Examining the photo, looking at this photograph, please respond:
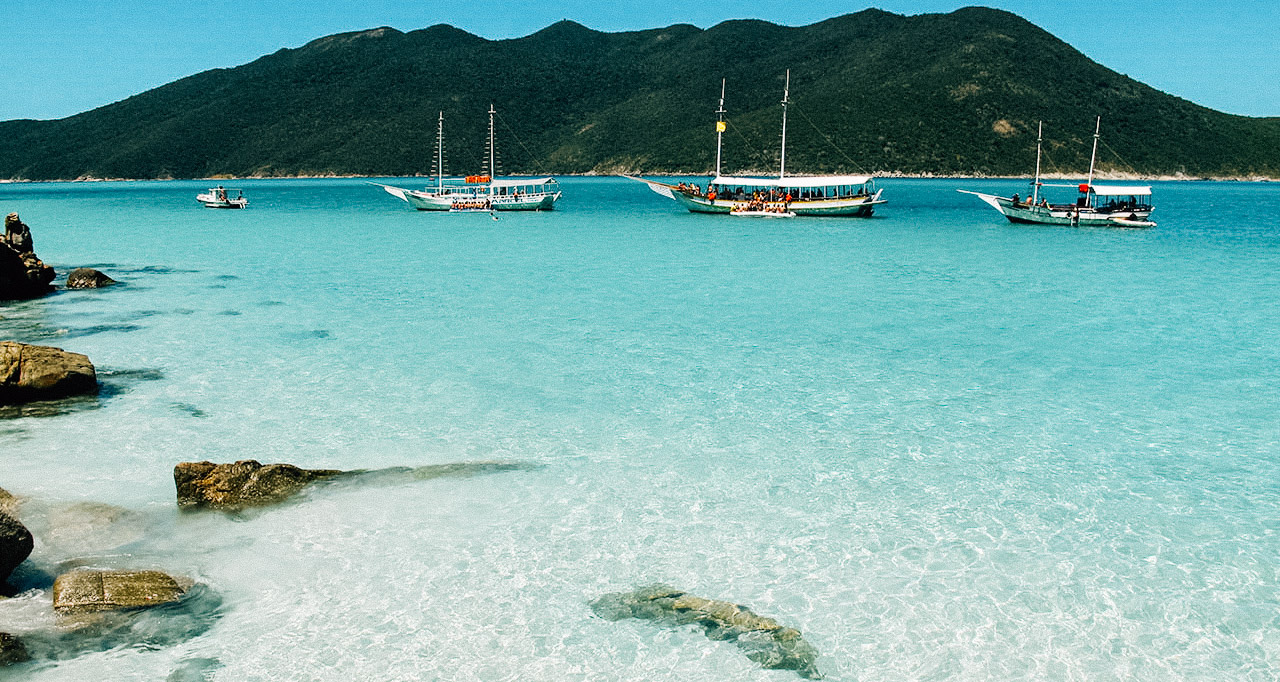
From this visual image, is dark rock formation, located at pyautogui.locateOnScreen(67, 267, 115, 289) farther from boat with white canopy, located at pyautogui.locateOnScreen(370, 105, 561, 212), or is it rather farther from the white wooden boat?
the white wooden boat

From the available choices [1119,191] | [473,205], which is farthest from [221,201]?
[1119,191]

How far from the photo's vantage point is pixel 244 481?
923 cm

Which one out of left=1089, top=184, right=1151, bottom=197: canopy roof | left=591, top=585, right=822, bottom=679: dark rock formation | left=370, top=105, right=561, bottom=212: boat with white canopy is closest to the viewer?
left=591, top=585, right=822, bottom=679: dark rock formation

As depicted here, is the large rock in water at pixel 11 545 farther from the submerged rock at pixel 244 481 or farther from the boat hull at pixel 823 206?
the boat hull at pixel 823 206

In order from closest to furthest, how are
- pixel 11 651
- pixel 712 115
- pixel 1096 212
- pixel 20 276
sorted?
Answer: pixel 11 651 < pixel 20 276 < pixel 1096 212 < pixel 712 115

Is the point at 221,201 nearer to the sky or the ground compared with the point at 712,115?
nearer to the ground

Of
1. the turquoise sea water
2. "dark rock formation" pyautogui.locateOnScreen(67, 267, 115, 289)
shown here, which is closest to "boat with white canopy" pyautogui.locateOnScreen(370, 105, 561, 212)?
"dark rock formation" pyautogui.locateOnScreen(67, 267, 115, 289)

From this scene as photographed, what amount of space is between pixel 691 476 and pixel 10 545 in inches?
251

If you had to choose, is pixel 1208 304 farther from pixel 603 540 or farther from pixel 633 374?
pixel 603 540

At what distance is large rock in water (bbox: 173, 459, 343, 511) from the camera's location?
29.6 ft

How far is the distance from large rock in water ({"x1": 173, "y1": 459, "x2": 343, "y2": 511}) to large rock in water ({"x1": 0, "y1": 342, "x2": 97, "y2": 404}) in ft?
16.2

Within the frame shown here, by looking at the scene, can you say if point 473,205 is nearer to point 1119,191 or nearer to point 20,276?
point 1119,191

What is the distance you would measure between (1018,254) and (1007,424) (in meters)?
29.4

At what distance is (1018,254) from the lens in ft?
127
